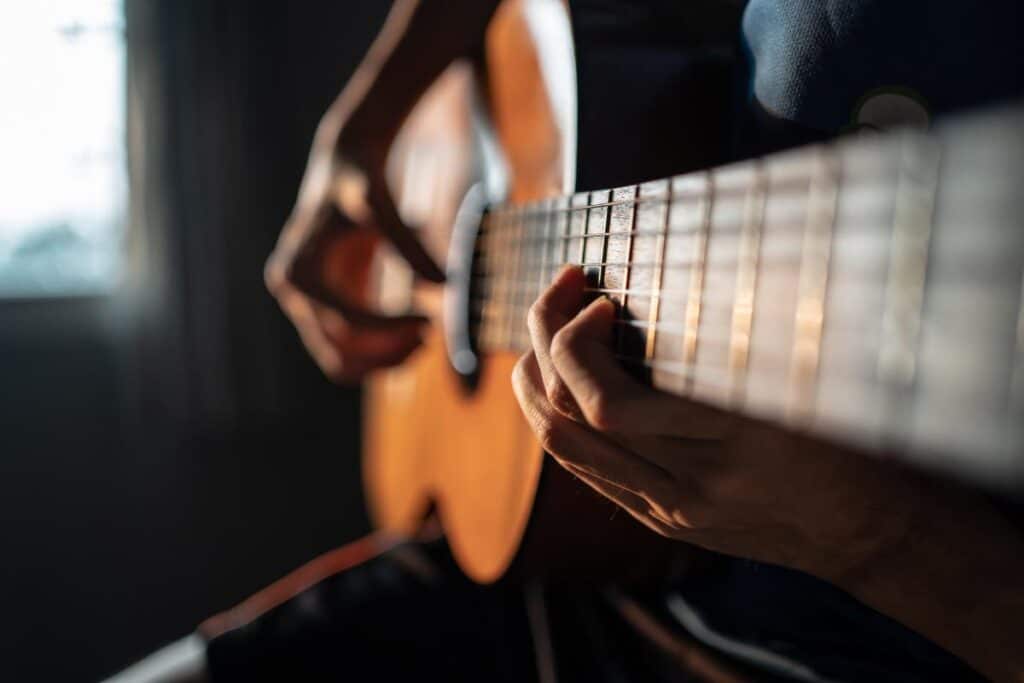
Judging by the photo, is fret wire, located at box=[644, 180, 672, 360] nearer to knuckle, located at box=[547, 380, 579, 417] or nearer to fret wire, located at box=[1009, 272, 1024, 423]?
knuckle, located at box=[547, 380, 579, 417]

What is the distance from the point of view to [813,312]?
0.88ft

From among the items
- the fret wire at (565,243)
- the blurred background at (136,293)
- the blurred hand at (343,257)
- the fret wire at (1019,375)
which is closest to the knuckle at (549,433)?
the fret wire at (565,243)

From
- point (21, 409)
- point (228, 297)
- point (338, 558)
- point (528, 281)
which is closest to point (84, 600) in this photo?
point (21, 409)

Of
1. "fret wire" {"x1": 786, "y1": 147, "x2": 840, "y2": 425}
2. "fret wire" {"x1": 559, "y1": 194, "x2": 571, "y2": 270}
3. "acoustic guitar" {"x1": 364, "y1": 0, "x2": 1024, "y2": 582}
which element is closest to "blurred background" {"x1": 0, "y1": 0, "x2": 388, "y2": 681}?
"acoustic guitar" {"x1": 364, "y1": 0, "x2": 1024, "y2": 582}

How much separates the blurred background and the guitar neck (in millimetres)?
1126

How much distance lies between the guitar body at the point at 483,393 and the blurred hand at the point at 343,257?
51 millimetres

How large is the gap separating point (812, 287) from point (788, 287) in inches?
0.5

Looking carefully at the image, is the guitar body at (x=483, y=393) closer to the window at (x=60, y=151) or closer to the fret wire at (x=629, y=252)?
the fret wire at (x=629, y=252)

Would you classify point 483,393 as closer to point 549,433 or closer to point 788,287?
point 549,433

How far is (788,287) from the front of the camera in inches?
11.1

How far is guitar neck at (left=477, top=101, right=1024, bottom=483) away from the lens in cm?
22

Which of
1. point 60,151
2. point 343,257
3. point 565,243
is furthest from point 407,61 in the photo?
point 60,151

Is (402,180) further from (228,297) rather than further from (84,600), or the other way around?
(84,600)

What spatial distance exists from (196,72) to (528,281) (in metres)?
0.97
